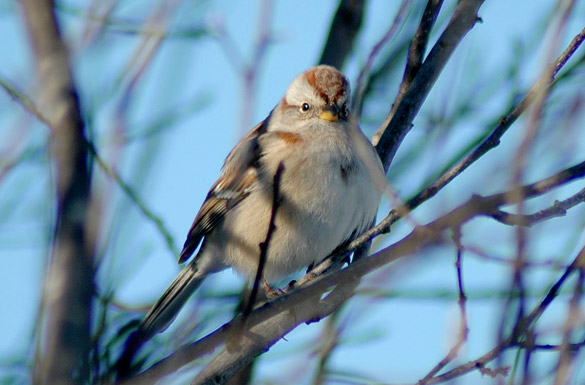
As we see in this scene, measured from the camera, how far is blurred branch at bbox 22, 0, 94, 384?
206cm

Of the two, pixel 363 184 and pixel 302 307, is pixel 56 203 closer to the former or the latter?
pixel 302 307

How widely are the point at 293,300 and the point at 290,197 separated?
90.0 inches

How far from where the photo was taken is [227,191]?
561 centimetres

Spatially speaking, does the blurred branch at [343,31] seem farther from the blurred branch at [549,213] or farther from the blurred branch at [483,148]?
the blurred branch at [549,213]

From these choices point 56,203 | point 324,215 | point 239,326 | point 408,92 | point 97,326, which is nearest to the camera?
point 56,203

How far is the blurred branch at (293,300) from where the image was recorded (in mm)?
2078

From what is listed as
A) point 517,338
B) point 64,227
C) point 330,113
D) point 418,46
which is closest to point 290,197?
point 330,113

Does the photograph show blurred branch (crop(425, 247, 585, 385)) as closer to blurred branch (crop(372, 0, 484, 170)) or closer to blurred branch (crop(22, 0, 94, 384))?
blurred branch (crop(22, 0, 94, 384))

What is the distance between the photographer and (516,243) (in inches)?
70.7

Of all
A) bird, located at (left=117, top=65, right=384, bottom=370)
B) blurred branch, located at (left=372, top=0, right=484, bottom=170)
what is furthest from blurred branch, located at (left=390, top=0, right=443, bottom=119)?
bird, located at (left=117, top=65, right=384, bottom=370)

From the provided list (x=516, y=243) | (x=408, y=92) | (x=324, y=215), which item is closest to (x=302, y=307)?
(x=324, y=215)

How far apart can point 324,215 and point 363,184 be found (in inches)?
12.8

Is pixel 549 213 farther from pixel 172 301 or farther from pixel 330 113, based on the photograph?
pixel 172 301

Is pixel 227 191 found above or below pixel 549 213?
above
